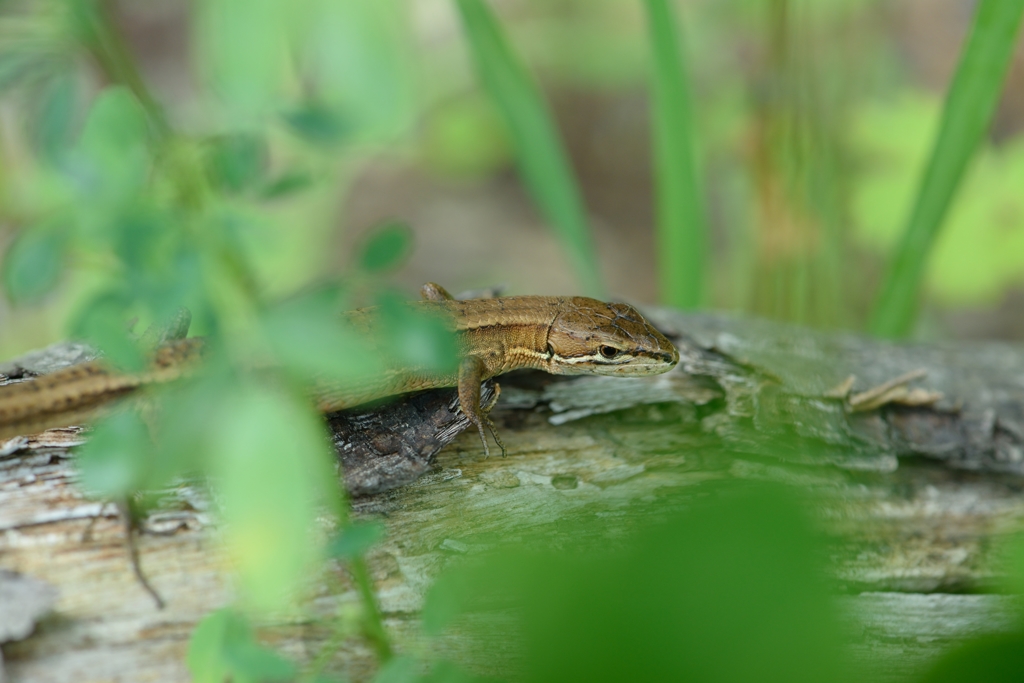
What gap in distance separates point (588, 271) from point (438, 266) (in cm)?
263

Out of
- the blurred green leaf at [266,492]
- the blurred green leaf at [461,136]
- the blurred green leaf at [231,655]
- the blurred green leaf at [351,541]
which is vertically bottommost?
the blurred green leaf at [231,655]

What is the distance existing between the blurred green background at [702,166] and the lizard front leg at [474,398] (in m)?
0.79

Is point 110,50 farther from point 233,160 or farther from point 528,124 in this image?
point 528,124

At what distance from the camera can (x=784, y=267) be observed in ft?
13.8

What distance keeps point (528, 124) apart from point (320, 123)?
8.65 ft

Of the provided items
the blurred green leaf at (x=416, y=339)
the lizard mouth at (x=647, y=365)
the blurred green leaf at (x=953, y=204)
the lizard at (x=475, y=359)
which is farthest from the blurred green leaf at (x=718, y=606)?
the blurred green leaf at (x=953, y=204)

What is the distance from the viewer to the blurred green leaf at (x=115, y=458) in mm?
1013

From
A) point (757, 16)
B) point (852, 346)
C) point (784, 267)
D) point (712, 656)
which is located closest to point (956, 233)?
point (784, 267)

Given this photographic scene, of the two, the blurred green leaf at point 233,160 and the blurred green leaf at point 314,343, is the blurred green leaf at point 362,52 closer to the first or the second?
Result: the blurred green leaf at point 314,343

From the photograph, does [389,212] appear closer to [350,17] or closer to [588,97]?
[588,97]

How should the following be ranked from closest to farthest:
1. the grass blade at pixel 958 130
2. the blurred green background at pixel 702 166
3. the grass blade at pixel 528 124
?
the grass blade at pixel 958 130, the grass blade at pixel 528 124, the blurred green background at pixel 702 166

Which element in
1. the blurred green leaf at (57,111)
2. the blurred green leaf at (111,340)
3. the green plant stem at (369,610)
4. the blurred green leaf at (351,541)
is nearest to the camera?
the blurred green leaf at (111,340)

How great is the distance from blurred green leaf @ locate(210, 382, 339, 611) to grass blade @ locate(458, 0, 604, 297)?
2.73m

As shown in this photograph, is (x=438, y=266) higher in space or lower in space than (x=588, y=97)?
lower
